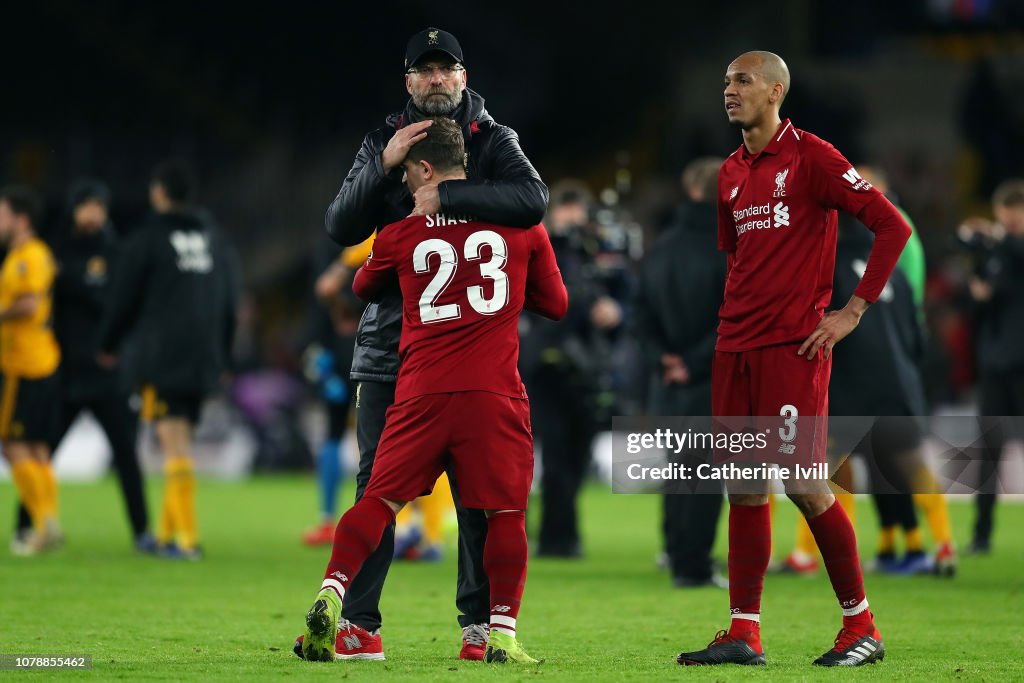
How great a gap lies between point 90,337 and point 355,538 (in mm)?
5999

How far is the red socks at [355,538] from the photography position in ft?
16.8

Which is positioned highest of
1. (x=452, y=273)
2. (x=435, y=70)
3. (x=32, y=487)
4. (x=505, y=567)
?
(x=435, y=70)

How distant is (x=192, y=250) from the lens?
1007cm

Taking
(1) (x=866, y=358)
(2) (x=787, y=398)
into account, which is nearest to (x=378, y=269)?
(2) (x=787, y=398)

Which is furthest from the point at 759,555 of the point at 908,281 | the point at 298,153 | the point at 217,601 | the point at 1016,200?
the point at 298,153

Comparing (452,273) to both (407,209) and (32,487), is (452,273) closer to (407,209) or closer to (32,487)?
(407,209)

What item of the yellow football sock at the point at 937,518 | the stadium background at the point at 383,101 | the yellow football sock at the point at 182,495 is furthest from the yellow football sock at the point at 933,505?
the stadium background at the point at 383,101

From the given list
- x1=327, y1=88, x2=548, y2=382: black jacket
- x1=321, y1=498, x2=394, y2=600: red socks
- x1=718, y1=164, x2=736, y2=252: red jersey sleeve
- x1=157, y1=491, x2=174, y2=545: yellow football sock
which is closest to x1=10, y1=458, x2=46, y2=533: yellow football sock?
x1=157, y1=491, x2=174, y2=545: yellow football sock

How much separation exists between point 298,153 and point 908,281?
68.8ft

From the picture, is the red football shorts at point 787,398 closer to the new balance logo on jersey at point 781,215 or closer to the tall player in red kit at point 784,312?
the tall player in red kit at point 784,312

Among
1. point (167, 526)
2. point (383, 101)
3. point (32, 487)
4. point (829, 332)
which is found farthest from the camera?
point (383, 101)

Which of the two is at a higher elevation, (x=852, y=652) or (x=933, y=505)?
(x=933, y=505)

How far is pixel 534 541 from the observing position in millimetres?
11289

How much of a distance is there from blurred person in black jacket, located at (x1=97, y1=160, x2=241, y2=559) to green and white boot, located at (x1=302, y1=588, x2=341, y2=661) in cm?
484
